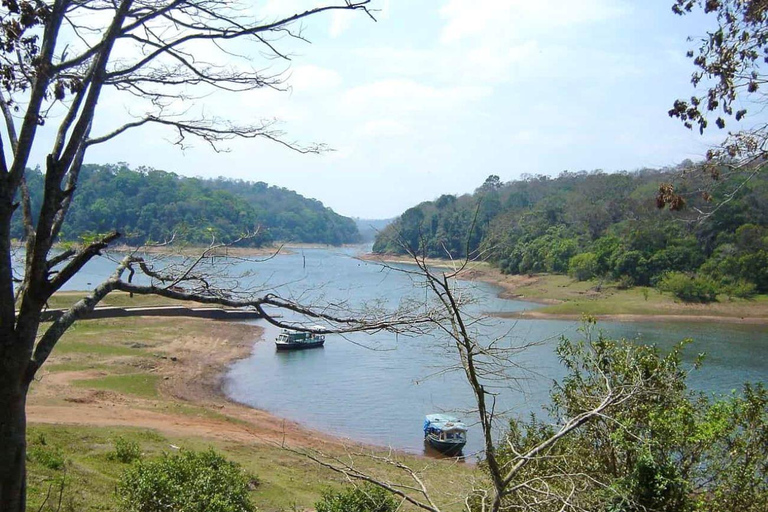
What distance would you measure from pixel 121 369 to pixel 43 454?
677 inches

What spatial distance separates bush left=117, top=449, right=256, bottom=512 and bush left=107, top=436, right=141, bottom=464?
449 cm

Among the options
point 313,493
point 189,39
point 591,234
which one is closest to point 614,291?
point 591,234

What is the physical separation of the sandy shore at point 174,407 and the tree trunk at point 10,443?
1080cm

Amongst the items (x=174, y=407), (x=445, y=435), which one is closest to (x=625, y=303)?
(x=445, y=435)

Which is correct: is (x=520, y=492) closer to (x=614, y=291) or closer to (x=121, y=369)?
(x=121, y=369)

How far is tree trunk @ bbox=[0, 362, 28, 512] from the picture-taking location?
12.8ft

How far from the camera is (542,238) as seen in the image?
5538 cm

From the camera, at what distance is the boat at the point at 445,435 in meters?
20.7

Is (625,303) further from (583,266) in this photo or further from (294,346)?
(294,346)

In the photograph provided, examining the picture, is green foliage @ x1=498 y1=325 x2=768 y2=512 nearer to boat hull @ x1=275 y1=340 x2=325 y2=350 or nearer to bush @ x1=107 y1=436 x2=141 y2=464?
bush @ x1=107 y1=436 x2=141 y2=464

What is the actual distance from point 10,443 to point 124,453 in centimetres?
1077

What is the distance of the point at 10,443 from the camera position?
12.9 feet

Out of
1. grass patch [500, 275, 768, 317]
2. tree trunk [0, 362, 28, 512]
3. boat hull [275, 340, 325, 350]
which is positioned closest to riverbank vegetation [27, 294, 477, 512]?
tree trunk [0, 362, 28, 512]

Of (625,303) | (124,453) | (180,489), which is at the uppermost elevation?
(625,303)
